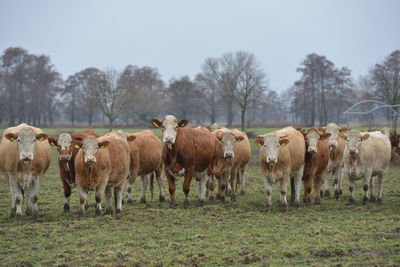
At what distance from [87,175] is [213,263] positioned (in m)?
4.32

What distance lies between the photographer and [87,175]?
1027 cm

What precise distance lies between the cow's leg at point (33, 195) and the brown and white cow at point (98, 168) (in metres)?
1.19

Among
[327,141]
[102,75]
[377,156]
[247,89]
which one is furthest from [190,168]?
[102,75]

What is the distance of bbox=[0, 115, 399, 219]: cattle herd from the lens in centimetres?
1057

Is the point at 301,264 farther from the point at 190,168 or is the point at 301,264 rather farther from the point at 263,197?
the point at 263,197

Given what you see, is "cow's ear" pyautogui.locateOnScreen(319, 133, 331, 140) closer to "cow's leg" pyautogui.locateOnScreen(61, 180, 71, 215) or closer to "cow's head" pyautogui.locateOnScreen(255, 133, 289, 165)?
"cow's head" pyautogui.locateOnScreen(255, 133, 289, 165)

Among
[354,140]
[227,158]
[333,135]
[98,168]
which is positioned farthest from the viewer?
[333,135]

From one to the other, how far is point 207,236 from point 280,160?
363cm

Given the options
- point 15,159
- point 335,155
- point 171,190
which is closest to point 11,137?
point 15,159

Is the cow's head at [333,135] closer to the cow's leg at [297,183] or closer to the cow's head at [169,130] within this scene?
the cow's leg at [297,183]

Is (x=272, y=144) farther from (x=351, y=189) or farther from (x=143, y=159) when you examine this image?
(x=143, y=159)

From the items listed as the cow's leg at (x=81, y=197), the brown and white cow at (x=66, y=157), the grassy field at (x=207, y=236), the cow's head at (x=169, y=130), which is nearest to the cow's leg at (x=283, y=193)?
the grassy field at (x=207, y=236)

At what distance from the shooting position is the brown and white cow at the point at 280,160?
37.5 ft

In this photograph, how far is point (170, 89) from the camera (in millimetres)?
77312
